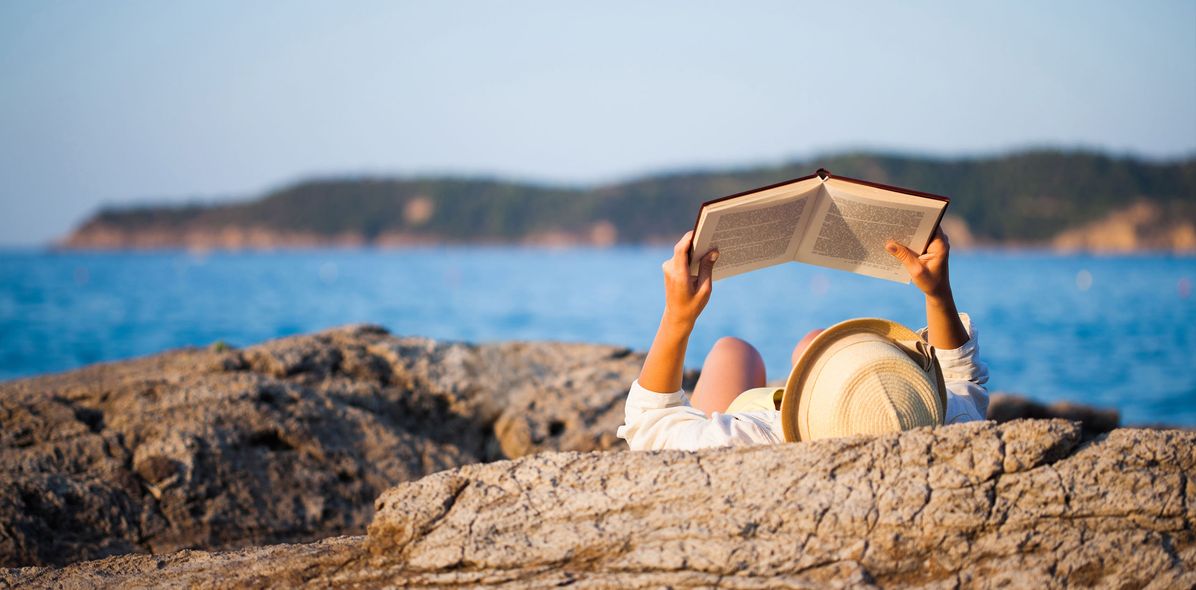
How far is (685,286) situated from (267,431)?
326 cm

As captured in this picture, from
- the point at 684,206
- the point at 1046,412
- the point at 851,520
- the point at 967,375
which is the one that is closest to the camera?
the point at 851,520

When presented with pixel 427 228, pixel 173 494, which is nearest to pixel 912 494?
pixel 173 494

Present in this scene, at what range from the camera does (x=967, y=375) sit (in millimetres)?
3562

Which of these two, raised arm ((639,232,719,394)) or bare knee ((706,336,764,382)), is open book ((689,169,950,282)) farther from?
bare knee ((706,336,764,382))

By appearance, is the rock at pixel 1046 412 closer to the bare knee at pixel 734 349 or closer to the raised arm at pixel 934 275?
the bare knee at pixel 734 349

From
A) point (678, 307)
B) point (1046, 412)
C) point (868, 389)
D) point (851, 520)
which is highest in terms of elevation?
point (678, 307)

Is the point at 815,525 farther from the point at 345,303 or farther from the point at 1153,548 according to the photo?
the point at 345,303

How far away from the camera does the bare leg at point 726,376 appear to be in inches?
162

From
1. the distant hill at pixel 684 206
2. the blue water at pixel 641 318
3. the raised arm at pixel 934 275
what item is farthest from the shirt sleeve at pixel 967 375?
the distant hill at pixel 684 206

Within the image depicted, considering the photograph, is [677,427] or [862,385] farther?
[677,427]

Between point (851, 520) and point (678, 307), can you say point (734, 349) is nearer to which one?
point (678, 307)

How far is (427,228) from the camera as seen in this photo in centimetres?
12081

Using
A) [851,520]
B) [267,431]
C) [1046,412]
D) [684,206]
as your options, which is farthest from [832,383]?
[684,206]

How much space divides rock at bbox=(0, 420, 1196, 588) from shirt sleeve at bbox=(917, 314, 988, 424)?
508 mm
